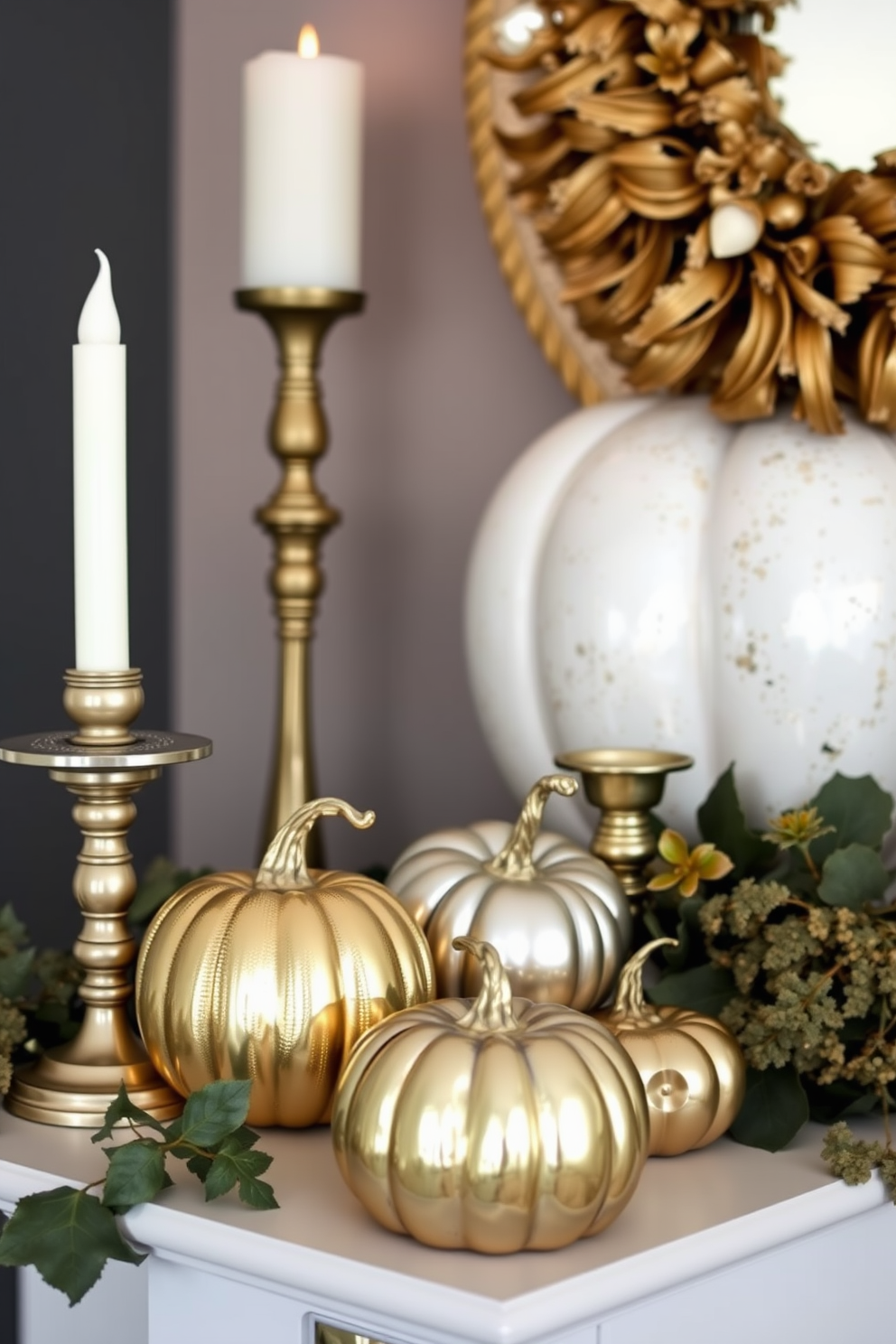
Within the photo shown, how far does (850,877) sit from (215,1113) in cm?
27

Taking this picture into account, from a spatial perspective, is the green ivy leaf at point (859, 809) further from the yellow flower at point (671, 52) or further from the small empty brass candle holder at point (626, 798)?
the yellow flower at point (671, 52)

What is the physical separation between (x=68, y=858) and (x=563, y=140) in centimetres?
61

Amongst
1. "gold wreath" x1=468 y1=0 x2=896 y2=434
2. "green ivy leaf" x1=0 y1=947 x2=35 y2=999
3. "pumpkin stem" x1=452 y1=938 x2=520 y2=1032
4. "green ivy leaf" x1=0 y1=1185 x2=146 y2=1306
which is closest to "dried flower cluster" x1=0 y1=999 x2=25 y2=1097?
"green ivy leaf" x1=0 y1=947 x2=35 y2=999

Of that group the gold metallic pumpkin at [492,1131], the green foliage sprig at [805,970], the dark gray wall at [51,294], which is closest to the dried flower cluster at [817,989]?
the green foliage sprig at [805,970]

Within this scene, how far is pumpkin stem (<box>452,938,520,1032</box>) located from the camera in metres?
0.57

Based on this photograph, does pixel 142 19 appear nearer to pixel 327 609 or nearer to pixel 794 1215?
pixel 327 609

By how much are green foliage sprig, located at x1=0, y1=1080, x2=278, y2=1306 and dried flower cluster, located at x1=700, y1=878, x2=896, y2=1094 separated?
207 millimetres

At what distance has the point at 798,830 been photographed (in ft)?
2.39

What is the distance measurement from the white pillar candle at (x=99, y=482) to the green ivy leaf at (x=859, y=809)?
12.6 inches

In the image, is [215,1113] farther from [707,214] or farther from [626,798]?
[707,214]

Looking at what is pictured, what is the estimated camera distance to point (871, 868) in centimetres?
70

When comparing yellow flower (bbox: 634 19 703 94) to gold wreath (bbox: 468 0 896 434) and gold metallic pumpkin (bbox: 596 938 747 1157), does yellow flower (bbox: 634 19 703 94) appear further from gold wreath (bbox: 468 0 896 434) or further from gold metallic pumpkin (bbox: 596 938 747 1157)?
gold metallic pumpkin (bbox: 596 938 747 1157)

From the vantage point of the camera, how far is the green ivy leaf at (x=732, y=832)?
0.77 meters

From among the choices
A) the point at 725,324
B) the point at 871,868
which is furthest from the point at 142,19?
the point at 871,868
